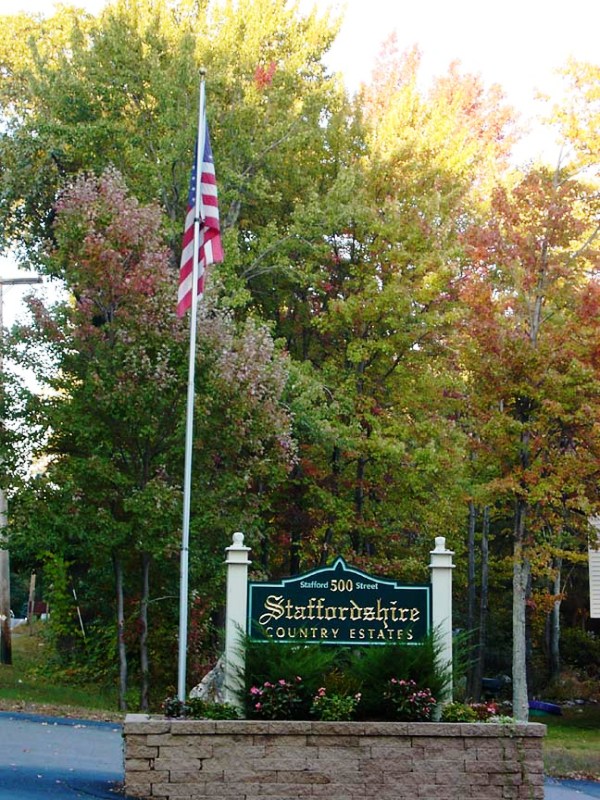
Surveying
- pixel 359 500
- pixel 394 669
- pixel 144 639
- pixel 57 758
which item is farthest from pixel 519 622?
pixel 57 758

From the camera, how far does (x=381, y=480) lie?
26.4m

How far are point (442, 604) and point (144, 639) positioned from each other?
10.3m

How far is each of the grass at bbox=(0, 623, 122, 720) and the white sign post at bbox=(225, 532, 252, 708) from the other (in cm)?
741

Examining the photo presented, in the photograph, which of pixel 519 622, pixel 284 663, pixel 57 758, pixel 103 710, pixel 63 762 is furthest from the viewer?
pixel 519 622

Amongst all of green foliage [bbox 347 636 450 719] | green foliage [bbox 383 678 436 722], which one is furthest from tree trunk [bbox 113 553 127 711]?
green foliage [bbox 383 678 436 722]

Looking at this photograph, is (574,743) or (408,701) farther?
(574,743)

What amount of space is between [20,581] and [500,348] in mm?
42150

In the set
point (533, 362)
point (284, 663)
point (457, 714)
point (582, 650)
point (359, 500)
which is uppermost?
point (533, 362)

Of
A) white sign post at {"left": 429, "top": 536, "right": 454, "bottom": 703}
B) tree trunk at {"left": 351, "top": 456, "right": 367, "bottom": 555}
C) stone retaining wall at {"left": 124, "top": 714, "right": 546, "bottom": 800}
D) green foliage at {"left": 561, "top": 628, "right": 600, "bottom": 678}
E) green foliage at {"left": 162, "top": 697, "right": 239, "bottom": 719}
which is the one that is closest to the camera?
stone retaining wall at {"left": 124, "top": 714, "right": 546, "bottom": 800}

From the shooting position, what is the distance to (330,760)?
10.0 m

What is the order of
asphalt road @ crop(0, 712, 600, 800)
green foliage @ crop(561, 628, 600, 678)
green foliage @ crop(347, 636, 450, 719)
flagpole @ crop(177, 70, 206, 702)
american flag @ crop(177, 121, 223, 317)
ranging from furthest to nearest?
green foliage @ crop(561, 628, 600, 678), american flag @ crop(177, 121, 223, 317), flagpole @ crop(177, 70, 206, 702), green foliage @ crop(347, 636, 450, 719), asphalt road @ crop(0, 712, 600, 800)

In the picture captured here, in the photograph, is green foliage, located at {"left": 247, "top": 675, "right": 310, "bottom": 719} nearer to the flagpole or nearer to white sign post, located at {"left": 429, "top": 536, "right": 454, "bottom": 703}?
white sign post, located at {"left": 429, "top": 536, "right": 454, "bottom": 703}

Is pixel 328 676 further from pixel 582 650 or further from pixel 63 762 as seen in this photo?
pixel 582 650

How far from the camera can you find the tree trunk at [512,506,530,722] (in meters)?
19.5
